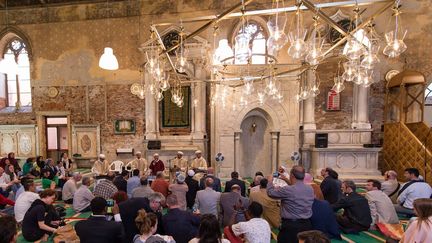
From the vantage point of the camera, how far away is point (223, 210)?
14.3 ft

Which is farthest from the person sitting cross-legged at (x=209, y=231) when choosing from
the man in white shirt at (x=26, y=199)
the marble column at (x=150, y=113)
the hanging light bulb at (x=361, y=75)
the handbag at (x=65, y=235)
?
the marble column at (x=150, y=113)

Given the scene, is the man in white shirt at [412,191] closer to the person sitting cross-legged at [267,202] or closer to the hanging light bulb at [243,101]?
the person sitting cross-legged at [267,202]

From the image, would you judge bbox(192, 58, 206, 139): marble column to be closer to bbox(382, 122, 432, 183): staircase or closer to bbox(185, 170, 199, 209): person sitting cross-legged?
bbox(185, 170, 199, 209): person sitting cross-legged

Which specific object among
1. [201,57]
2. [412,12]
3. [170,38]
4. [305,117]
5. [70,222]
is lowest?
[70,222]

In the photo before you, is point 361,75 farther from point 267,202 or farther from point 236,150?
point 236,150

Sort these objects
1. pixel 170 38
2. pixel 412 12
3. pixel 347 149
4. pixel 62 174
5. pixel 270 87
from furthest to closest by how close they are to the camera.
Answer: pixel 170 38 → pixel 412 12 → pixel 347 149 → pixel 62 174 → pixel 270 87

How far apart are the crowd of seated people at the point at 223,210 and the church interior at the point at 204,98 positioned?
351 cm

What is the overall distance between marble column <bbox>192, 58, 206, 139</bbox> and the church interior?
0.04 metres

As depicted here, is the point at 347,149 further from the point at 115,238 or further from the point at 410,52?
the point at 115,238

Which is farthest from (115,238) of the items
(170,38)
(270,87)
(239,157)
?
(170,38)

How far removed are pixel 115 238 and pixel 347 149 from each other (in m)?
8.43

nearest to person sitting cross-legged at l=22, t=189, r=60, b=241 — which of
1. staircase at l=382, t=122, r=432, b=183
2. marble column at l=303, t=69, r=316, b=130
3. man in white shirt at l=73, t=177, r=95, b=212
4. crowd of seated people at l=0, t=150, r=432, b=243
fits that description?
crowd of seated people at l=0, t=150, r=432, b=243

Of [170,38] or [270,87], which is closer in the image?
[270,87]

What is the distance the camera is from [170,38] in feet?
33.9
